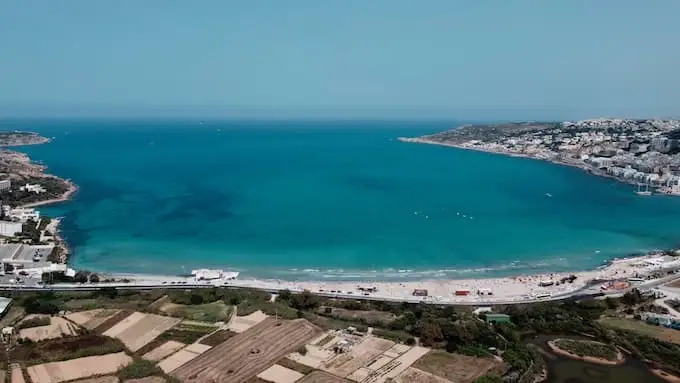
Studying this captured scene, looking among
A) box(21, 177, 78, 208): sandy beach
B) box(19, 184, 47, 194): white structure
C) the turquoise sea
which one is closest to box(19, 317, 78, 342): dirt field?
the turquoise sea

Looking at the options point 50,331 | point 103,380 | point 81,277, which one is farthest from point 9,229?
point 103,380

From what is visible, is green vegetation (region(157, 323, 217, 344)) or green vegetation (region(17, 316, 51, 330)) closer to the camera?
green vegetation (region(157, 323, 217, 344))

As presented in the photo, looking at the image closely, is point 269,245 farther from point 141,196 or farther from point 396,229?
point 141,196

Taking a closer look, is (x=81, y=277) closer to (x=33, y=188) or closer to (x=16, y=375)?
(x=16, y=375)

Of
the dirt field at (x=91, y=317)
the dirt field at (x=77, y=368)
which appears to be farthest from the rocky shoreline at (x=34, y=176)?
the dirt field at (x=77, y=368)

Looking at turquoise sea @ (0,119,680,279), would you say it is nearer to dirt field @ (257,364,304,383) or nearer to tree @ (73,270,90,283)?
tree @ (73,270,90,283)

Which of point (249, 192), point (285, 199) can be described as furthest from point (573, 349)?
point (249, 192)
